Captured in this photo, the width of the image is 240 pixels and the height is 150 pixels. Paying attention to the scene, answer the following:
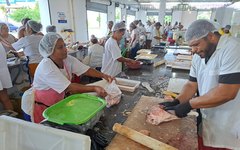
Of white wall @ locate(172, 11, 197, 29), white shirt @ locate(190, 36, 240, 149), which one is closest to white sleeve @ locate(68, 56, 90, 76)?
white shirt @ locate(190, 36, 240, 149)

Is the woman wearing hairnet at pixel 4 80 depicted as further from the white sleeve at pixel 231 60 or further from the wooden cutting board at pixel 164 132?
the white sleeve at pixel 231 60

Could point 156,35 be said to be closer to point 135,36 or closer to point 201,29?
point 135,36

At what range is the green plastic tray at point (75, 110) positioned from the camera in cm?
98

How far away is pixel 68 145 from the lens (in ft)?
2.66

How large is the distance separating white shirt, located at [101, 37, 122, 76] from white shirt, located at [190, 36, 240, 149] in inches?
55.2

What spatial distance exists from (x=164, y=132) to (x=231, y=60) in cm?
60

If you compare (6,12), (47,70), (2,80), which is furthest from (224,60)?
(6,12)

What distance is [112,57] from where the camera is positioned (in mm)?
2686

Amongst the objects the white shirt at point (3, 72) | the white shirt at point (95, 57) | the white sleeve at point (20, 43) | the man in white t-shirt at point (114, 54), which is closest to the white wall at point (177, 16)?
the white shirt at point (95, 57)

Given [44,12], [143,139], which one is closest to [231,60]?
[143,139]

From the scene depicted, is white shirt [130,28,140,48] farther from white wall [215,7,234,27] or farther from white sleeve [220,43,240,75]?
white wall [215,7,234,27]

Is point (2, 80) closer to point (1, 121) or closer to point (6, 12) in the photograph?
point (1, 121)

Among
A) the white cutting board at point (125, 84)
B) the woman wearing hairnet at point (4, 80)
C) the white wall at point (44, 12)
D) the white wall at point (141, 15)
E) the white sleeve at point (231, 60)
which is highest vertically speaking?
the white wall at point (141, 15)

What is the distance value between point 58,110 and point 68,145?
349mm
